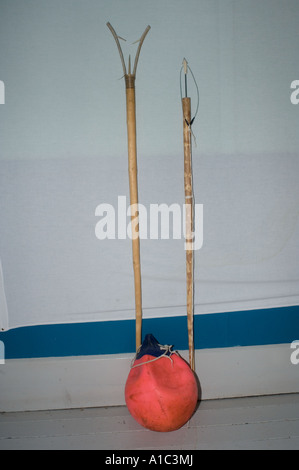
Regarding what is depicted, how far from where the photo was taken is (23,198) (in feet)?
5.47

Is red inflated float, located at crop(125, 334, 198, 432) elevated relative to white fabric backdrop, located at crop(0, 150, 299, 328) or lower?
Result: lower

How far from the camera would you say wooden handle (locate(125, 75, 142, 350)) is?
1.57 meters

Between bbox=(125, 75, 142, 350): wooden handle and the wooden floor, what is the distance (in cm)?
38

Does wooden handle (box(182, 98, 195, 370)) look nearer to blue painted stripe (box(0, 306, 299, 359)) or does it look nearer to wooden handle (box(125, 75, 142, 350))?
blue painted stripe (box(0, 306, 299, 359))

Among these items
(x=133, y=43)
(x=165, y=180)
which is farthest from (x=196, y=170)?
(x=133, y=43)

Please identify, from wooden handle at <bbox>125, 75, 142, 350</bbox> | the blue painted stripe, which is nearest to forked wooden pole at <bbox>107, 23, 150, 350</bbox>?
wooden handle at <bbox>125, 75, 142, 350</bbox>

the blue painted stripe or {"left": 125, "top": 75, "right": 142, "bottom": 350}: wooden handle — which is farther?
the blue painted stripe

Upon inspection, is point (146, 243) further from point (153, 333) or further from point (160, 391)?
point (160, 391)

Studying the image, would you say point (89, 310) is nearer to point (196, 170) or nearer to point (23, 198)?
point (23, 198)

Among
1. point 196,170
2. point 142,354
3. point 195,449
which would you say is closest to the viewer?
point 195,449

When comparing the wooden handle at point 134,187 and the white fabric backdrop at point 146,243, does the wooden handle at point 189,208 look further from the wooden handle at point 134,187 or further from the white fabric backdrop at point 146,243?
the wooden handle at point 134,187

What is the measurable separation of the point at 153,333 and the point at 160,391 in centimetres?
37

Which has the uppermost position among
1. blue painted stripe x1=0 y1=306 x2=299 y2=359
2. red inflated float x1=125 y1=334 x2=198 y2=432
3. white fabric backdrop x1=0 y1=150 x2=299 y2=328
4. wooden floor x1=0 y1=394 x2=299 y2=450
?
white fabric backdrop x1=0 y1=150 x2=299 y2=328

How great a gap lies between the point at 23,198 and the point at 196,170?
0.83m
